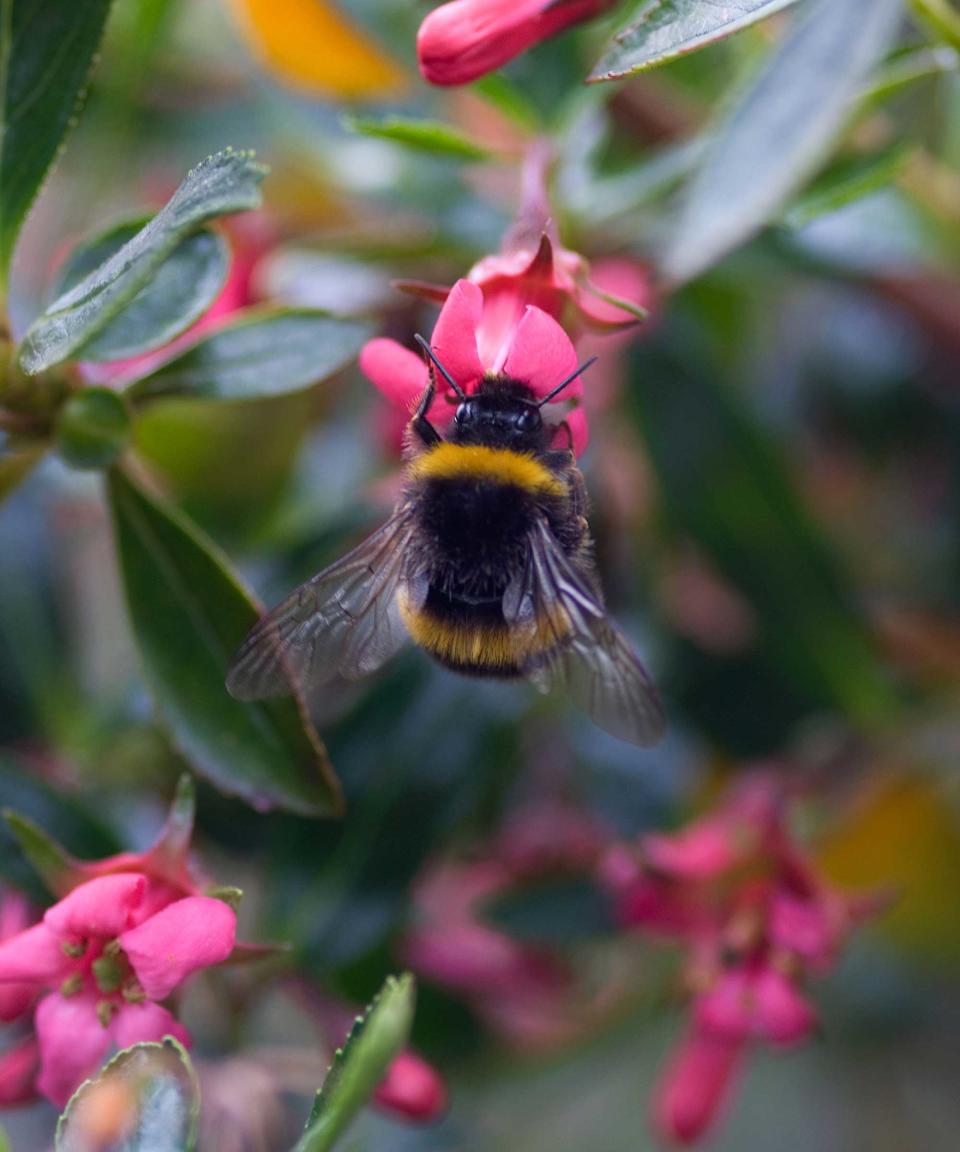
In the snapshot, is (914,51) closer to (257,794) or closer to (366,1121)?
(257,794)

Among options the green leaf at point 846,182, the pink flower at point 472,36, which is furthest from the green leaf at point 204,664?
the green leaf at point 846,182

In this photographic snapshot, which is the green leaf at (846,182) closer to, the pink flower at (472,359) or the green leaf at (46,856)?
the pink flower at (472,359)

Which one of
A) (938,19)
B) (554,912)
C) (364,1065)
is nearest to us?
(364,1065)

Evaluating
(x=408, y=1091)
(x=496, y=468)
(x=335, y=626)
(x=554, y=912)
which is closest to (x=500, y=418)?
(x=496, y=468)

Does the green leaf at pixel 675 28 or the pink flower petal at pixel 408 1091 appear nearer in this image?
the green leaf at pixel 675 28

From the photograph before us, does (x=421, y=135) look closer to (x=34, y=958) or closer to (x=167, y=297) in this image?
(x=167, y=297)

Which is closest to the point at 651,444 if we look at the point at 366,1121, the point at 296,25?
the point at 296,25
